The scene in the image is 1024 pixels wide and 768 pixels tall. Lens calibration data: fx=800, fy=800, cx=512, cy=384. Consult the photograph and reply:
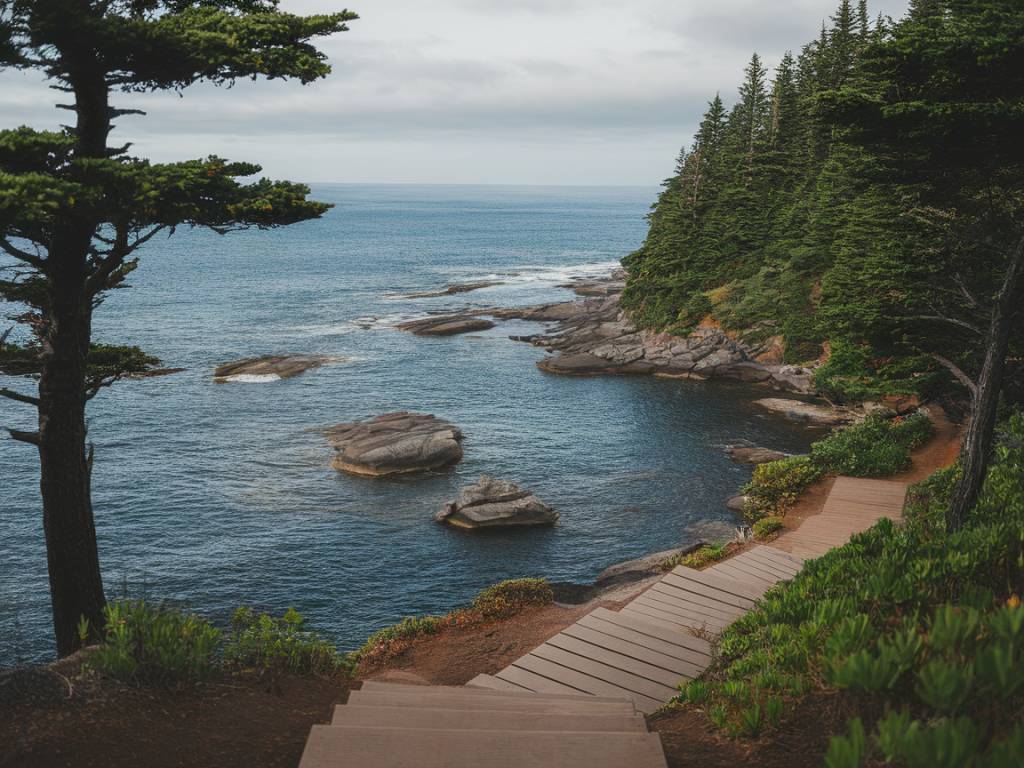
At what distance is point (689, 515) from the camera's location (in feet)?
101

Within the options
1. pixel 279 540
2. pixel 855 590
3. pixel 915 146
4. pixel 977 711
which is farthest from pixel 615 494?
pixel 977 711

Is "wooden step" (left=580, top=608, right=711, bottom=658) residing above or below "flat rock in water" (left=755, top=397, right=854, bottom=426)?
above

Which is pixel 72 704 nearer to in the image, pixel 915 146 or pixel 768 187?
pixel 915 146

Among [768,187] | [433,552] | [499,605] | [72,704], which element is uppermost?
[768,187]

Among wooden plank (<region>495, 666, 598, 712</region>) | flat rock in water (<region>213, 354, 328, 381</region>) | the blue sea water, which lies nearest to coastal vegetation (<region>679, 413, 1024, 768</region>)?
wooden plank (<region>495, 666, 598, 712</region>)

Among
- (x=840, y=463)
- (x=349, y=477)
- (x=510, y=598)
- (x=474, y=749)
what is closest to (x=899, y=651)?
(x=474, y=749)

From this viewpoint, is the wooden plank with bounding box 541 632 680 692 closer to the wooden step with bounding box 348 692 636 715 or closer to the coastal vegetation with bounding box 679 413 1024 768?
the coastal vegetation with bounding box 679 413 1024 768

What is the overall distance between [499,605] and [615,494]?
17158 mm

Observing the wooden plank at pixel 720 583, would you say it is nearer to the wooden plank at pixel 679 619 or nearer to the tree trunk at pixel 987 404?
the wooden plank at pixel 679 619

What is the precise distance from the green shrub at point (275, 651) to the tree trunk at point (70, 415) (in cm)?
297

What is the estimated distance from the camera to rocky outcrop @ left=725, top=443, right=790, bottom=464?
119 ft

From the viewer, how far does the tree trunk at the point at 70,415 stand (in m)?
10.3

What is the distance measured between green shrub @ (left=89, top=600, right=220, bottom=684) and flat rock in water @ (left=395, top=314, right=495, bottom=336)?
58.6 meters

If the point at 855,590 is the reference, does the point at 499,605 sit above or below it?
below
